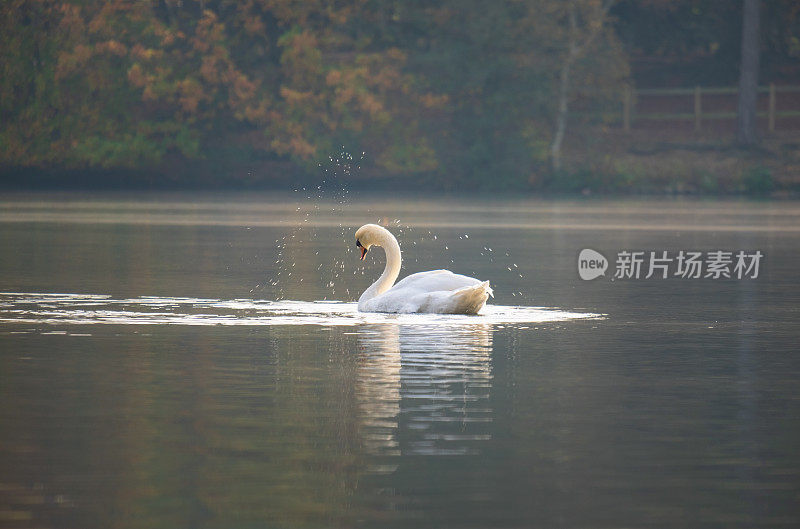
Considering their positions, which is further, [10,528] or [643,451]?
[643,451]

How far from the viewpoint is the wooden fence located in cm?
6450

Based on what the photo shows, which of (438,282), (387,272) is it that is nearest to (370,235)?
(387,272)

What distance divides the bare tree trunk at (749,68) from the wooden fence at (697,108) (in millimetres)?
1679

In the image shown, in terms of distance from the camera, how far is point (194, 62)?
6881 centimetres

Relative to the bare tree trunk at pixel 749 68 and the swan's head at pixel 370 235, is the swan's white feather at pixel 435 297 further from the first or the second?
the bare tree trunk at pixel 749 68

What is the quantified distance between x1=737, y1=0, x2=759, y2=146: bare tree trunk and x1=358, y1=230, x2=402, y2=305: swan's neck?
44637mm

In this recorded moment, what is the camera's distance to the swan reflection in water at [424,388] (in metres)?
9.55

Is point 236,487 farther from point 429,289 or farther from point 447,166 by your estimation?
point 447,166

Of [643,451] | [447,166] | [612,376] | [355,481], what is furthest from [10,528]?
[447,166]

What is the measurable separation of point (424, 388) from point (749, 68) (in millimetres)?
51661

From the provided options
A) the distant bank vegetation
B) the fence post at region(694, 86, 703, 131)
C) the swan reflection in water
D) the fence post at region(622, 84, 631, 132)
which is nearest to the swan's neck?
the swan reflection in water

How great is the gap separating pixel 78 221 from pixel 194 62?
3159cm

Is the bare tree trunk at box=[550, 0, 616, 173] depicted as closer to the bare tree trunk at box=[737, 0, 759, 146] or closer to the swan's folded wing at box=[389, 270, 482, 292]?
the bare tree trunk at box=[737, 0, 759, 146]

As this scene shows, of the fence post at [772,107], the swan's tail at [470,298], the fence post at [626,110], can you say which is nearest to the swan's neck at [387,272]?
the swan's tail at [470,298]
